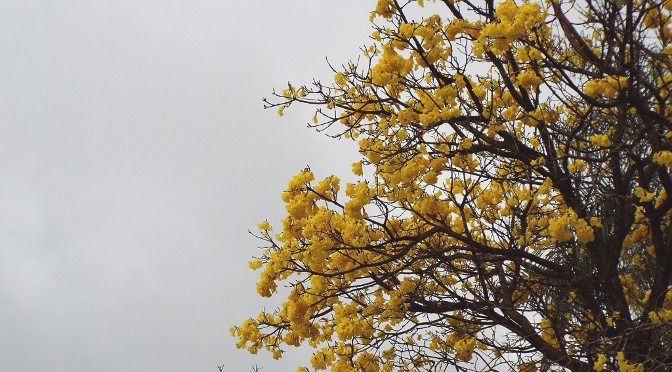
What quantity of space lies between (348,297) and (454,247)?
3.47 ft

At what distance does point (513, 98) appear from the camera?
6.15 metres

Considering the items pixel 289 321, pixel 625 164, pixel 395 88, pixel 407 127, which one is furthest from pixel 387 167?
pixel 625 164

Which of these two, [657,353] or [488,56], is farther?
[488,56]

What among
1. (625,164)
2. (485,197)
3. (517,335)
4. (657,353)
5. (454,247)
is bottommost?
(657,353)

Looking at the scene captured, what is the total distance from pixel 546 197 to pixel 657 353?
153 cm

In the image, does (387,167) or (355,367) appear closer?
(387,167)

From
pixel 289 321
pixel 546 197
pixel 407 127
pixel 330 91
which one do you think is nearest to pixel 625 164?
pixel 546 197

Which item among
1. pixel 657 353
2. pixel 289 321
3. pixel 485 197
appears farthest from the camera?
pixel 485 197

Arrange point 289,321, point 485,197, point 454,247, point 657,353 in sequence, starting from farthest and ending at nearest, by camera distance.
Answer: point 485,197, point 289,321, point 454,247, point 657,353

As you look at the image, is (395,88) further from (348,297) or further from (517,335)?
(517,335)

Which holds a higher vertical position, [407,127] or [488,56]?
[488,56]

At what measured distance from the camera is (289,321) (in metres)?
6.43

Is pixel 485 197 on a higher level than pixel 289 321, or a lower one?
higher

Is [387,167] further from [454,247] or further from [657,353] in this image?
[657,353]
